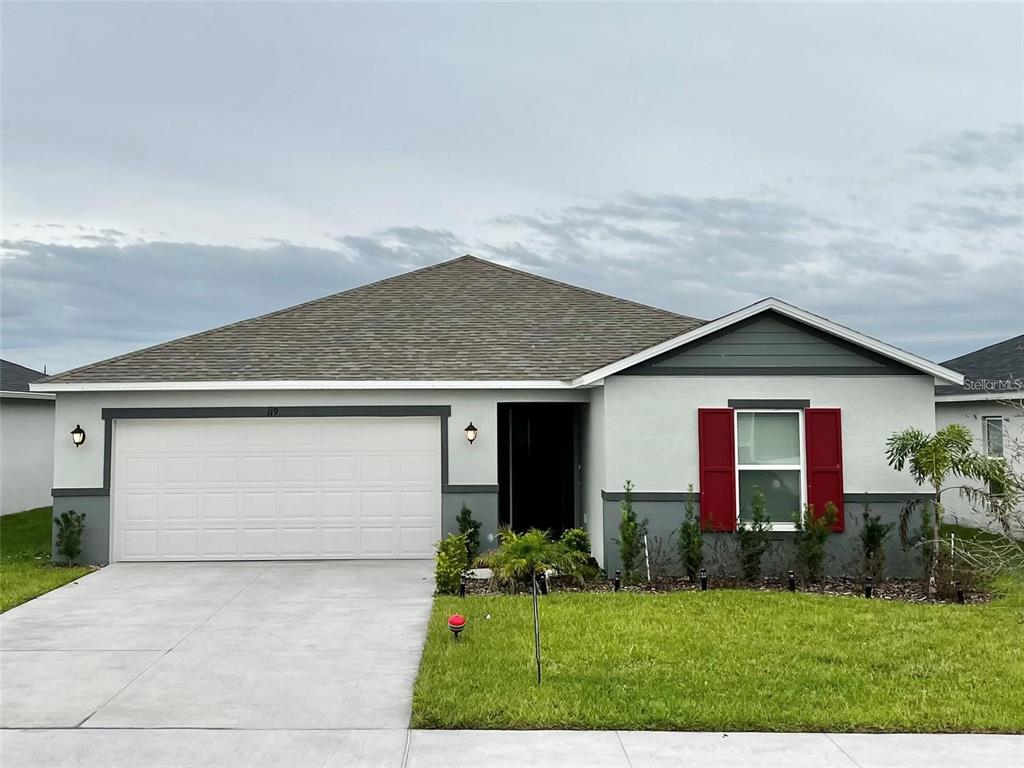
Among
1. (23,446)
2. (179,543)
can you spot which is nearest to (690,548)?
(179,543)

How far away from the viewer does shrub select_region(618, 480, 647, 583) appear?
10852 mm

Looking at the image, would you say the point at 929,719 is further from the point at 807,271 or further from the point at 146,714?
the point at 807,271

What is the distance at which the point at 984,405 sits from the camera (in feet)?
53.6

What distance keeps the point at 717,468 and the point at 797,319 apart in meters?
2.32

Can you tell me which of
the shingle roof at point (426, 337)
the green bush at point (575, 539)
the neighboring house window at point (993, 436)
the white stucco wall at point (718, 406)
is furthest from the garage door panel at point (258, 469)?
the neighboring house window at point (993, 436)

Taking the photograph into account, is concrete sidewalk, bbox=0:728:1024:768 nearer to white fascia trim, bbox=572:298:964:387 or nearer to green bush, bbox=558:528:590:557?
green bush, bbox=558:528:590:557

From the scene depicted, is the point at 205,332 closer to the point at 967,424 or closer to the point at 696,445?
the point at 696,445

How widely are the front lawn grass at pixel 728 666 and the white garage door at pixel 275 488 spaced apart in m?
3.46

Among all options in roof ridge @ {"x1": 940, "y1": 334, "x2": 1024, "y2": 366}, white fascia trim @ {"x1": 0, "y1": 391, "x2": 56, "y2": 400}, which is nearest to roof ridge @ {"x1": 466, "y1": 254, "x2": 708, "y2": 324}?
roof ridge @ {"x1": 940, "y1": 334, "x2": 1024, "y2": 366}

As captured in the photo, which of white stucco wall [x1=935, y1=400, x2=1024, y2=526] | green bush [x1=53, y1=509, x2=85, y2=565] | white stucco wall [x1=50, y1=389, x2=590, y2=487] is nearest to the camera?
green bush [x1=53, y1=509, x2=85, y2=565]

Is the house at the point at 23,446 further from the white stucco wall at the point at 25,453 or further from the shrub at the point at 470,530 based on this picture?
the shrub at the point at 470,530

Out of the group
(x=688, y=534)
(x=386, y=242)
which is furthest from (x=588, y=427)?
(x=386, y=242)

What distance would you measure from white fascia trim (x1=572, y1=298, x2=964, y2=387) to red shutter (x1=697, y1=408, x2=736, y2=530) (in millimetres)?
1046

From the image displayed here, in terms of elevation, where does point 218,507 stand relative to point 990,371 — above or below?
below
